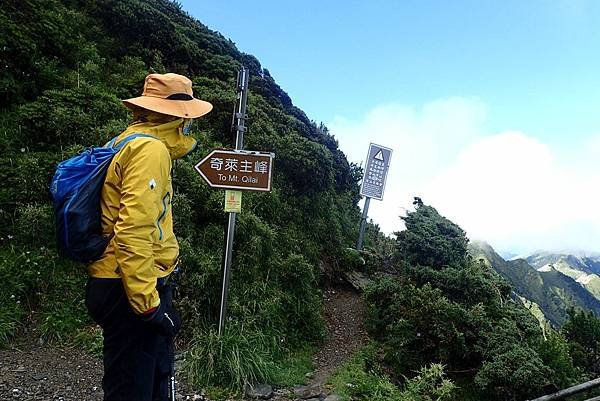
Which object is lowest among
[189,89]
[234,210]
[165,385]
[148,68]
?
[165,385]

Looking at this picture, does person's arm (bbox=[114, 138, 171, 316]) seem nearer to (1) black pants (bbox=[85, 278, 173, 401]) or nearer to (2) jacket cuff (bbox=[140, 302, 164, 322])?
(2) jacket cuff (bbox=[140, 302, 164, 322])

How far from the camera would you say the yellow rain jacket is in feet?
6.75

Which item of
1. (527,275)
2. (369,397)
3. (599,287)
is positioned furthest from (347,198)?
(599,287)

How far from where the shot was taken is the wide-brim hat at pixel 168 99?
2424mm

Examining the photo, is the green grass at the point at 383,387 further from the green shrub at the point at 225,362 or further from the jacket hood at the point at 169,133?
the jacket hood at the point at 169,133

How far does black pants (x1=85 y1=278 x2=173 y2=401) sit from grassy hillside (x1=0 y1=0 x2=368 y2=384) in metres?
2.02

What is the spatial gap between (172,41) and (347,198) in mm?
5972

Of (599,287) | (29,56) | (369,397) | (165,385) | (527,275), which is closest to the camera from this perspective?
(165,385)

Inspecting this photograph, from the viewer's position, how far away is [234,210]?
4.43 metres

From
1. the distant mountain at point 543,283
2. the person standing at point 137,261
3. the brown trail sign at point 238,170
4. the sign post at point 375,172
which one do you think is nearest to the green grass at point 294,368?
the brown trail sign at point 238,170

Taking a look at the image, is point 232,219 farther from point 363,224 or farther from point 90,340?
point 363,224

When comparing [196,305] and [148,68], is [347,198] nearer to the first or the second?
[148,68]

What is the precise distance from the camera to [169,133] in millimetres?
2492

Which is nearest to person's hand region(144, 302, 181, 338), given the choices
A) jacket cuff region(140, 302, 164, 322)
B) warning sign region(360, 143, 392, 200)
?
jacket cuff region(140, 302, 164, 322)
